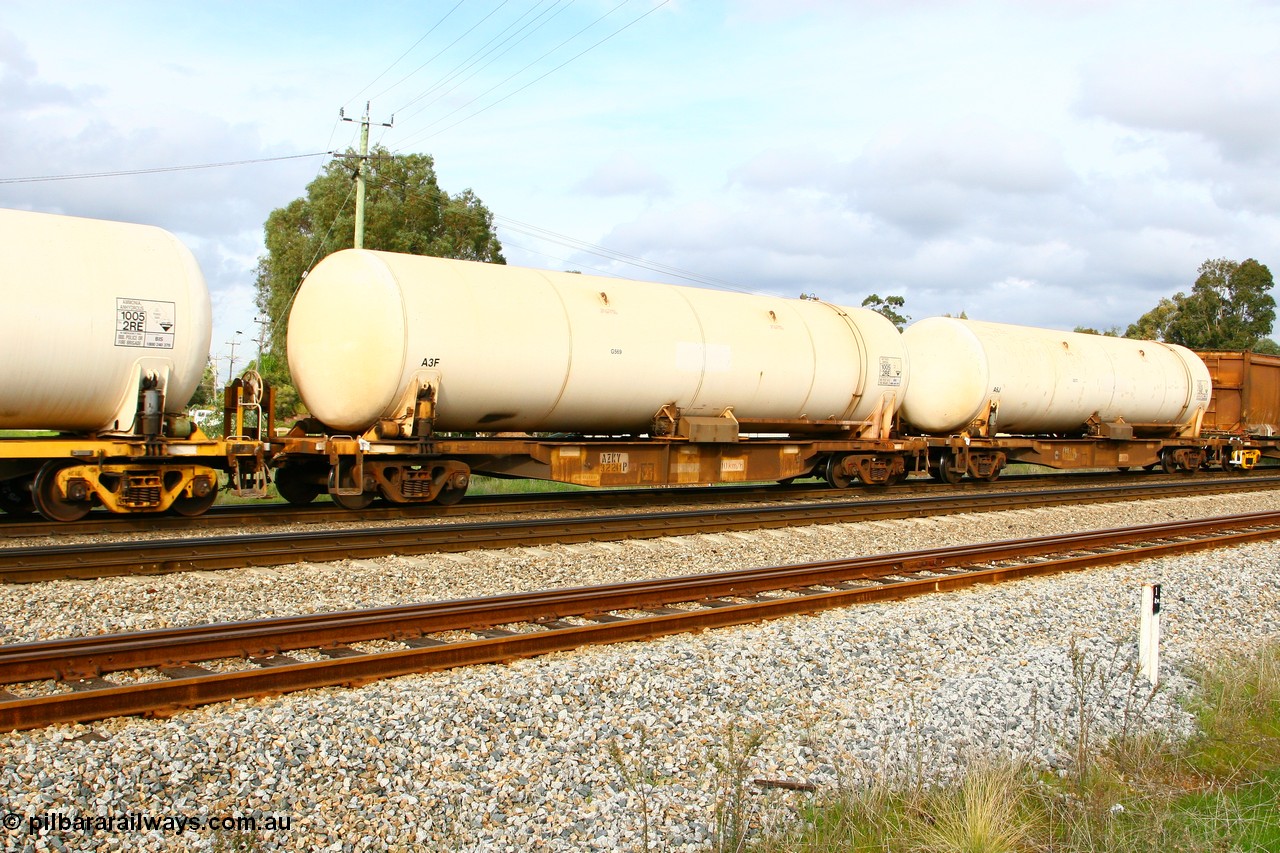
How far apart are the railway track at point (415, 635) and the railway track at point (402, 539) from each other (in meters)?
2.55

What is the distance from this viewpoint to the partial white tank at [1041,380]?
19797 mm

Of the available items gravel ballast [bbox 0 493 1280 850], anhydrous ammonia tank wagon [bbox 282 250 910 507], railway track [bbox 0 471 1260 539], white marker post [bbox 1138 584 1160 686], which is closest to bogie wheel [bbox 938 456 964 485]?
railway track [bbox 0 471 1260 539]

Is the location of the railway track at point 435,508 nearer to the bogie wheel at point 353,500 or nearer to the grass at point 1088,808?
the bogie wheel at point 353,500

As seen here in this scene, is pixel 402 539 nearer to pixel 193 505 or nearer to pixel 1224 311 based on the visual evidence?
pixel 193 505

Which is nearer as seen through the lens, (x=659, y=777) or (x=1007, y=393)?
(x=659, y=777)

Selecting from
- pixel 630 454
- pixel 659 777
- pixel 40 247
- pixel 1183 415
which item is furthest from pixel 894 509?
pixel 1183 415

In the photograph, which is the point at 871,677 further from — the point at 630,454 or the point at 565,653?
the point at 630,454

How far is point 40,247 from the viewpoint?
426 inches

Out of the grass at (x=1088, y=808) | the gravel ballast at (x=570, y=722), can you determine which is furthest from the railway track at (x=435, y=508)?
the grass at (x=1088, y=808)

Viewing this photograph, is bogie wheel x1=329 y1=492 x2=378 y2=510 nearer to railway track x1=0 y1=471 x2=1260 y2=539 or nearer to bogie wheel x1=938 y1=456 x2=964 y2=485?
railway track x1=0 y1=471 x2=1260 y2=539

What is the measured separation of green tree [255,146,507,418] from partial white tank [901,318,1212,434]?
29527 mm

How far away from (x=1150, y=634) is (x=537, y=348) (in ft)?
28.8

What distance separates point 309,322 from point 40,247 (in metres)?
3.42

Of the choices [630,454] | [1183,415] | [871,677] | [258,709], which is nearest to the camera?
[258,709]
